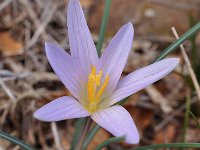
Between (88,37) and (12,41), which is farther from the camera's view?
(12,41)

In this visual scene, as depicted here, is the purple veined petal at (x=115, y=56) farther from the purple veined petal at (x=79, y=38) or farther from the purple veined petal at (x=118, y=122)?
the purple veined petal at (x=118, y=122)

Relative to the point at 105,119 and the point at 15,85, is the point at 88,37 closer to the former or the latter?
the point at 105,119

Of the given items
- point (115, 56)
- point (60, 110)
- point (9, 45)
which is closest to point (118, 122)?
point (60, 110)

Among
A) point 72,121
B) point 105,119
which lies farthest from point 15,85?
point 105,119

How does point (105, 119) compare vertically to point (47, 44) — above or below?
below

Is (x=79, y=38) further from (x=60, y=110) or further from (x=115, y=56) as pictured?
(x=60, y=110)

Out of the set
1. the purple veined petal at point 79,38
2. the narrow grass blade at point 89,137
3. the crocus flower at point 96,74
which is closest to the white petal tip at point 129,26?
the crocus flower at point 96,74

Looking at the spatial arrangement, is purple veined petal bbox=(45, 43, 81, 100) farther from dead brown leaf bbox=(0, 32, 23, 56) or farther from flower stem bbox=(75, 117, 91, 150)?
dead brown leaf bbox=(0, 32, 23, 56)
